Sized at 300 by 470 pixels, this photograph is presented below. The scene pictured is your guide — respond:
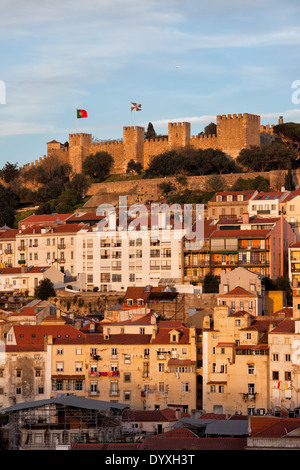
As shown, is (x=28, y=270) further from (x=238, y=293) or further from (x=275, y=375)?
(x=275, y=375)

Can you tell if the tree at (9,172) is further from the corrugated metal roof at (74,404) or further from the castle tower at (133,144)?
the corrugated metal roof at (74,404)

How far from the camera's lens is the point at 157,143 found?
97.7 metres

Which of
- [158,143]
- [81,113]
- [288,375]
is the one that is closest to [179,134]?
[158,143]

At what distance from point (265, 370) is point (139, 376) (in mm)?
5557

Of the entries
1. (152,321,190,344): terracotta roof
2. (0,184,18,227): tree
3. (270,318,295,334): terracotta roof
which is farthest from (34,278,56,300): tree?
(270,318,295,334): terracotta roof

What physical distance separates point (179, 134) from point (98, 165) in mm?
6709

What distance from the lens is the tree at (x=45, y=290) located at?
226ft

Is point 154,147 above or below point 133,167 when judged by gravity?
above

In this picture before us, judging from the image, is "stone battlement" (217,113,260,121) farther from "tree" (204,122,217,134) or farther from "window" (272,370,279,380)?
"window" (272,370,279,380)

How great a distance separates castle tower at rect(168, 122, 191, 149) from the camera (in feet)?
314

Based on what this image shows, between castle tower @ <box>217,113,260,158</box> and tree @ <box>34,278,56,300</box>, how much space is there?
27555mm

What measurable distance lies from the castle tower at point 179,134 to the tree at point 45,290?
94.2ft

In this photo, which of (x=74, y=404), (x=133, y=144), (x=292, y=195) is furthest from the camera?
(x=133, y=144)

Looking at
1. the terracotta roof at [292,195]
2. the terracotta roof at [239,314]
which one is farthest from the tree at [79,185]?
the terracotta roof at [239,314]
